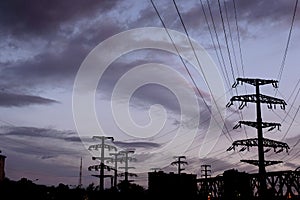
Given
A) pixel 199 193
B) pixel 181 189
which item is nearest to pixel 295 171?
pixel 181 189

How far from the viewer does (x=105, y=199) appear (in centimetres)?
7012

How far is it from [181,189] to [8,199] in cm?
2509

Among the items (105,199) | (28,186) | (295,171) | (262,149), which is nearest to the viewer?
(295,171)

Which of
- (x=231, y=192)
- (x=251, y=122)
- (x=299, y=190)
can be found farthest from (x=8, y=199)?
(x=299, y=190)

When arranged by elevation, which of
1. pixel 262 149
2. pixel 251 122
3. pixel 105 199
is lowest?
pixel 105 199

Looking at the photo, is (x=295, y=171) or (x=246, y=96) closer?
(x=295, y=171)

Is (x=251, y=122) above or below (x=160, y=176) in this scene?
above

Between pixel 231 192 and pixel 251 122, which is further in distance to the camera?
pixel 231 192

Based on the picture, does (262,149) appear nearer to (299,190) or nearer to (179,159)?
(299,190)

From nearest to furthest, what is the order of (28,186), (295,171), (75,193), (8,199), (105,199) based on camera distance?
(295,171) < (8,199) < (28,186) < (105,199) < (75,193)

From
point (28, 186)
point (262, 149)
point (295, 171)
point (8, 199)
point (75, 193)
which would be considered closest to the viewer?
point (295, 171)

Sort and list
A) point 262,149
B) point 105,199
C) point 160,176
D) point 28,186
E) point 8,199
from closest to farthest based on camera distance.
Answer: point 262,149 < point 8,199 < point 28,186 < point 160,176 < point 105,199

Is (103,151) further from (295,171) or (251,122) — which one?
(295,171)

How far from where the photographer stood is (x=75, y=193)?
258ft
